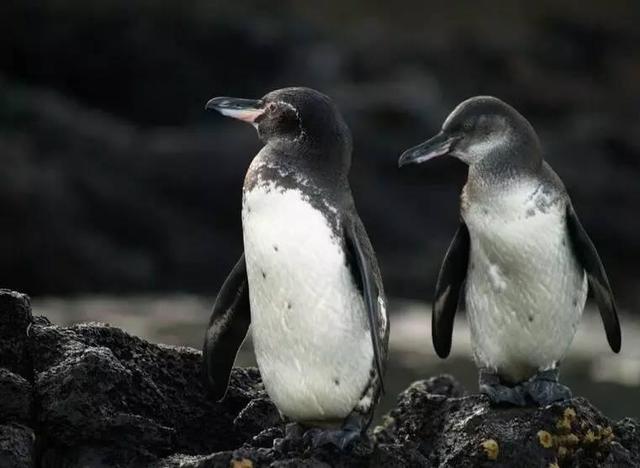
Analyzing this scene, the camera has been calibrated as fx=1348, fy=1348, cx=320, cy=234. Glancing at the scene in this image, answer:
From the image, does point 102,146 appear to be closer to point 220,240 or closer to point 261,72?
point 220,240

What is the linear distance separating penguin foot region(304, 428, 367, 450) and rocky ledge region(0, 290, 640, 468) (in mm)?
27

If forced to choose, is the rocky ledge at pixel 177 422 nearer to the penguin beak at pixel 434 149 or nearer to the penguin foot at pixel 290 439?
the penguin foot at pixel 290 439

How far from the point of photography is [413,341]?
13906 millimetres

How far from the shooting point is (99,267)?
698 inches

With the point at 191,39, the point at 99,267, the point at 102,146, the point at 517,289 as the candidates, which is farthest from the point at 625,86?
the point at 517,289

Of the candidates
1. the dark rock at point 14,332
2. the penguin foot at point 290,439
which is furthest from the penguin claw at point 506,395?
the dark rock at point 14,332

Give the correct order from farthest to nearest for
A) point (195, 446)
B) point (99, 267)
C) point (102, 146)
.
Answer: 1. point (102, 146)
2. point (99, 267)
3. point (195, 446)

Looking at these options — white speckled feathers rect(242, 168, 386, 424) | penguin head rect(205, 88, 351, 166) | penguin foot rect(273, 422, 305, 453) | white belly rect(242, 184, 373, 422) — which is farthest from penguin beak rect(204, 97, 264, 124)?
penguin foot rect(273, 422, 305, 453)

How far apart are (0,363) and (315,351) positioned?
1.12 metres

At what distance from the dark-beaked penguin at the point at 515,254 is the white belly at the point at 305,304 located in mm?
761

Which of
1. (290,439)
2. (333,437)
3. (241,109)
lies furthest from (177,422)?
(241,109)

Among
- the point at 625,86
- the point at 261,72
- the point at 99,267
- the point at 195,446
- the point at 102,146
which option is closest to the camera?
the point at 195,446

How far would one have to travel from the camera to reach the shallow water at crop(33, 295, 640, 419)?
39.0 ft

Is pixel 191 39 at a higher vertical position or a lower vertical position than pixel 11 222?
higher
